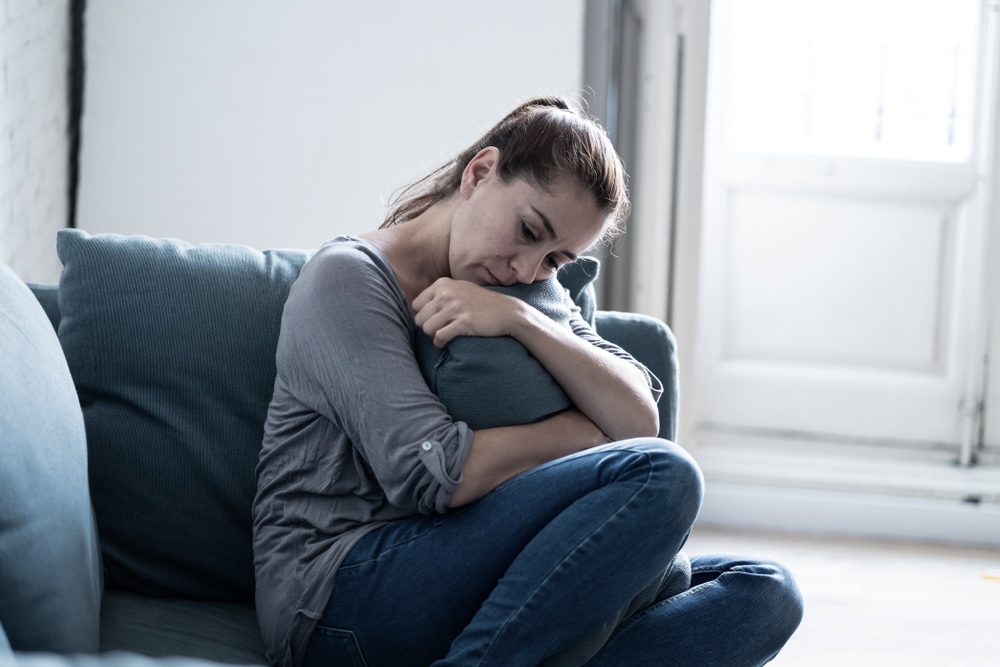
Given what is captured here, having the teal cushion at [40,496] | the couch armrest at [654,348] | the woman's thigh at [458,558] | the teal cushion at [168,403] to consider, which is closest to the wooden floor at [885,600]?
the couch armrest at [654,348]

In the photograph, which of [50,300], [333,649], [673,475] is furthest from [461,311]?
[50,300]

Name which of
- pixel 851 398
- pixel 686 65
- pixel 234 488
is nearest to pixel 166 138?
pixel 686 65

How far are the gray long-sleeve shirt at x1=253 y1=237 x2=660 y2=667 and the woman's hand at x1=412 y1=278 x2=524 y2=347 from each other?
0.11 ft

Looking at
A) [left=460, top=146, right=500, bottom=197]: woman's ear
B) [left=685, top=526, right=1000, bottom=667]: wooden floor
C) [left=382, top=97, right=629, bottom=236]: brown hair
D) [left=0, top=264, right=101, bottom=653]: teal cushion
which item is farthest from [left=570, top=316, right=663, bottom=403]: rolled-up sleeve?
[left=685, top=526, right=1000, bottom=667]: wooden floor

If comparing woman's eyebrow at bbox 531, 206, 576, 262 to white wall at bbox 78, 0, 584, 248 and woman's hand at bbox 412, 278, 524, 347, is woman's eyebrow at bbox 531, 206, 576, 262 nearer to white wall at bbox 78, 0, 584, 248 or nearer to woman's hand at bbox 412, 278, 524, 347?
woman's hand at bbox 412, 278, 524, 347

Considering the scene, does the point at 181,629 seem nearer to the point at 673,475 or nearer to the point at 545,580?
the point at 545,580

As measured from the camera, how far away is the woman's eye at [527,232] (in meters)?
1.46

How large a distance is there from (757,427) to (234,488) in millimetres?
2365

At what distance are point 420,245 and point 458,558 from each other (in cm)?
48

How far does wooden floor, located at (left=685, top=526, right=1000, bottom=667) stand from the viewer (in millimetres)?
2295

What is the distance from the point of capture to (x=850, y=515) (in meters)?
3.23

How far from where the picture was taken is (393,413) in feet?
4.20

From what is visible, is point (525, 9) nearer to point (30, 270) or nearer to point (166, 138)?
point (166, 138)

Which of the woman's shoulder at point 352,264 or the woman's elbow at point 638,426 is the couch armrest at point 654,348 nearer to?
the woman's elbow at point 638,426
